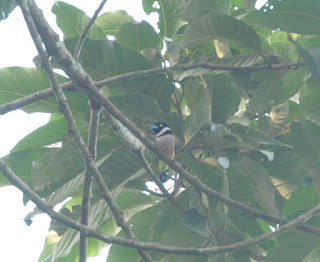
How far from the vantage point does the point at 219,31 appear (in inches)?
146

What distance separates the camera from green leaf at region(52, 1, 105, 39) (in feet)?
15.0

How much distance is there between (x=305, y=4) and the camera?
3.69 metres

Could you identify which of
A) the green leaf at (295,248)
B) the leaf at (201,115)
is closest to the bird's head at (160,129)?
the leaf at (201,115)

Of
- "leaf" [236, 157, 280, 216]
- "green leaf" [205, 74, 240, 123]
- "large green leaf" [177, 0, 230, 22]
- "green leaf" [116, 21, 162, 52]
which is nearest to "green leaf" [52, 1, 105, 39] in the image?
"green leaf" [116, 21, 162, 52]

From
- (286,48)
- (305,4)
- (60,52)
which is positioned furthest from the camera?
(286,48)

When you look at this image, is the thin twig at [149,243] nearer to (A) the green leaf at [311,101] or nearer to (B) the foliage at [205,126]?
(B) the foliage at [205,126]

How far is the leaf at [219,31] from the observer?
3.67m

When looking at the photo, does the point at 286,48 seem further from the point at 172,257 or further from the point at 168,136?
the point at 172,257

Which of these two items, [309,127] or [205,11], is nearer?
[309,127]

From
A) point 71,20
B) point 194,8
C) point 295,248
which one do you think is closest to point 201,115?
point 194,8

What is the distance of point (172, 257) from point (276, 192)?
889mm

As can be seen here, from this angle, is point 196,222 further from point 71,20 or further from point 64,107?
point 71,20

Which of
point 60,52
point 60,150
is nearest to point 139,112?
point 60,150

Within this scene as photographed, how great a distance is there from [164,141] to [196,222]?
2.65ft
